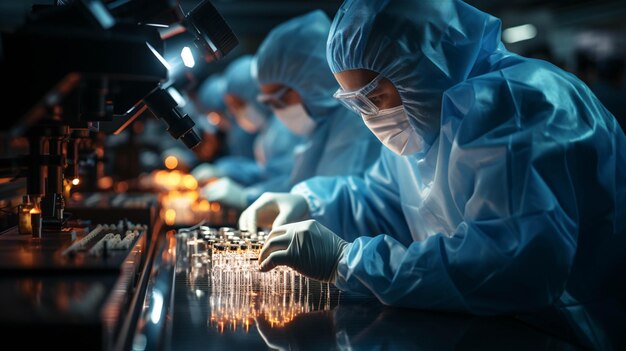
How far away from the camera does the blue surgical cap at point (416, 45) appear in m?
2.08

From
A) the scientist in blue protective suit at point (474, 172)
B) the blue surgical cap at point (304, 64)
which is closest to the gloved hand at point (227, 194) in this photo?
the blue surgical cap at point (304, 64)

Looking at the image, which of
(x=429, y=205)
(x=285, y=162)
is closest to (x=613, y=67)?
(x=285, y=162)

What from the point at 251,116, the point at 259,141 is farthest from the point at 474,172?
the point at 259,141

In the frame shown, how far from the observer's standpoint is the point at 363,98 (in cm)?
220

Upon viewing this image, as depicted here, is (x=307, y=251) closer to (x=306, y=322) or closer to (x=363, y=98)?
(x=306, y=322)

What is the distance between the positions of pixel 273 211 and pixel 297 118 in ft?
5.19

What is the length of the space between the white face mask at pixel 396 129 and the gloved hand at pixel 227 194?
2.07 metres

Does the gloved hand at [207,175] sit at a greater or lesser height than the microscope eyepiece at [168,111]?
lesser

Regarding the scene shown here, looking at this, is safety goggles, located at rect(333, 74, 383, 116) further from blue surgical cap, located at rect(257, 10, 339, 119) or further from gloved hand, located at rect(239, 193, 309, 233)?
blue surgical cap, located at rect(257, 10, 339, 119)

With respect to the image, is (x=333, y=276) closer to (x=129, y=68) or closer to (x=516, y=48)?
(x=129, y=68)

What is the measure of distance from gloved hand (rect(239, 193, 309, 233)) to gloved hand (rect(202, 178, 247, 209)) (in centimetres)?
141

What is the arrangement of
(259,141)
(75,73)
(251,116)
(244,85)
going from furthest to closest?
(259,141), (251,116), (244,85), (75,73)

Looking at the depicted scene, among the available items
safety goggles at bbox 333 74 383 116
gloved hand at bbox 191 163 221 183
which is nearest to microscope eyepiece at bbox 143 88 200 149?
safety goggles at bbox 333 74 383 116

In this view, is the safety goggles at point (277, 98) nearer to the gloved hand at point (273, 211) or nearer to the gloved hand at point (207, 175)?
the gloved hand at point (273, 211)
